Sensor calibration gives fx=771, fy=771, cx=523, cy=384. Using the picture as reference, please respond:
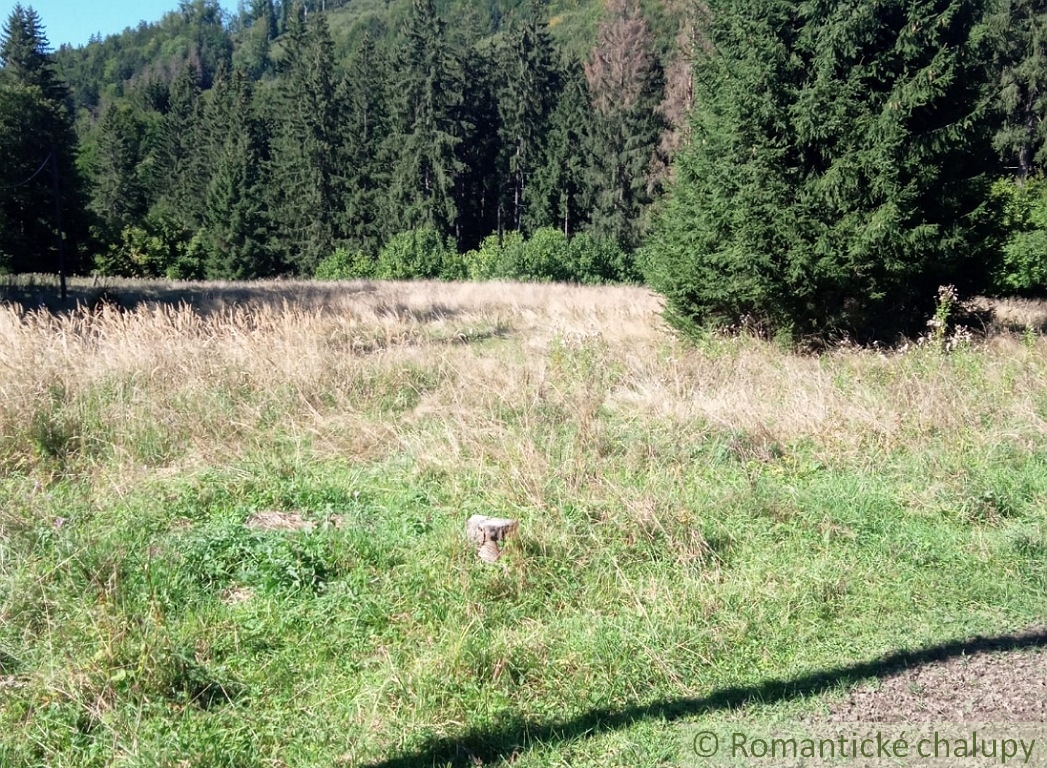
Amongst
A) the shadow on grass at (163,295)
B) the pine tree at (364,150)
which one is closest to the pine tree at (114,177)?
the pine tree at (364,150)

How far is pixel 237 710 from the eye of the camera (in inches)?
130

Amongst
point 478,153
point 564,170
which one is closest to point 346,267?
point 478,153

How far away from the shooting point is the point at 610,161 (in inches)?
1694

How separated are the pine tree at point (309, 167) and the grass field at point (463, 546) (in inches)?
1701

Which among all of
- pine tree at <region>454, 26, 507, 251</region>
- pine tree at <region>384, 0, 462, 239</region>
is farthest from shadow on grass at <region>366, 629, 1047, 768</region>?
pine tree at <region>454, 26, 507, 251</region>

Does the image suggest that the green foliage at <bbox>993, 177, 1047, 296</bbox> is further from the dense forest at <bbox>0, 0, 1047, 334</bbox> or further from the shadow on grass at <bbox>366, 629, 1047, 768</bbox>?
the shadow on grass at <bbox>366, 629, 1047, 768</bbox>

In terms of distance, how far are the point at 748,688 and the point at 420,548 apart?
204cm

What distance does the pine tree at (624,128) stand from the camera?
138 ft

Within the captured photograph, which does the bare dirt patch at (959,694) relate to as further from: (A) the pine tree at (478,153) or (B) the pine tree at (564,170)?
(A) the pine tree at (478,153)

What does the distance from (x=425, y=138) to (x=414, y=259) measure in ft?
42.7

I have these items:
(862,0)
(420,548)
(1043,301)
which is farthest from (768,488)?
(1043,301)

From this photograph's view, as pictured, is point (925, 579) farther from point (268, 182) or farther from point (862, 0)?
point (268, 182)

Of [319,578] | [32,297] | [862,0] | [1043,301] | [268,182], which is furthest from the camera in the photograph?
[268,182]

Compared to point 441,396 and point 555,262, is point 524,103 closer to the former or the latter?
point 555,262
